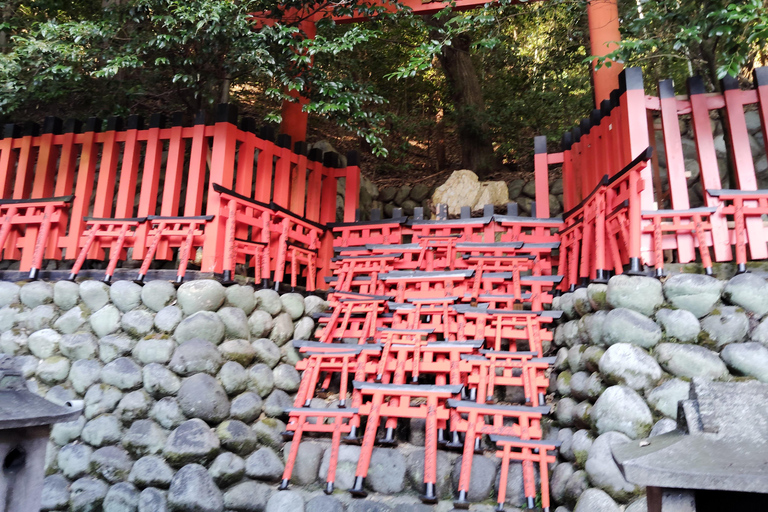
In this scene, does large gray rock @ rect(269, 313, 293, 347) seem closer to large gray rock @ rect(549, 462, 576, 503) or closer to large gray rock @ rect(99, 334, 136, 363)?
large gray rock @ rect(99, 334, 136, 363)

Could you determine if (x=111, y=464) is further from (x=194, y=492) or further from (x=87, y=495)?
(x=194, y=492)

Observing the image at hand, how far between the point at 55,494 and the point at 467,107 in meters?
9.09

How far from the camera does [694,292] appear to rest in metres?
4.22

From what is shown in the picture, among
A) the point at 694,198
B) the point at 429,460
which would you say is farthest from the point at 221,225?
the point at 694,198

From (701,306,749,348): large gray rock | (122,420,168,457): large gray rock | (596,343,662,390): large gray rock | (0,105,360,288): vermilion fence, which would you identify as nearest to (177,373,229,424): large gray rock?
(122,420,168,457): large gray rock

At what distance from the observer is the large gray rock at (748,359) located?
12.3 ft

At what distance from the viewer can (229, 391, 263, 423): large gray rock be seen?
5.04 meters

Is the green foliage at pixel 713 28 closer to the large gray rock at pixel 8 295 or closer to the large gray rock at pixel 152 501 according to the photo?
the large gray rock at pixel 152 501

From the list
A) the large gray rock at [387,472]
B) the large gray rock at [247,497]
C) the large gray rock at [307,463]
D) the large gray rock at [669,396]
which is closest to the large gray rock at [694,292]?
the large gray rock at [669,396]

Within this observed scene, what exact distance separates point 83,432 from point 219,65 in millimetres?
4528

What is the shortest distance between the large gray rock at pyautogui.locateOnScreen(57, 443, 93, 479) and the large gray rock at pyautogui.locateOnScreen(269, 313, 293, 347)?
2.03 m

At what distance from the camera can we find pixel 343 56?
371 inches

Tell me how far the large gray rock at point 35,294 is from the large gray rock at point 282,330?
8.23 feet

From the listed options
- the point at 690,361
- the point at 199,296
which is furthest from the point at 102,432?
the point at 690,361
